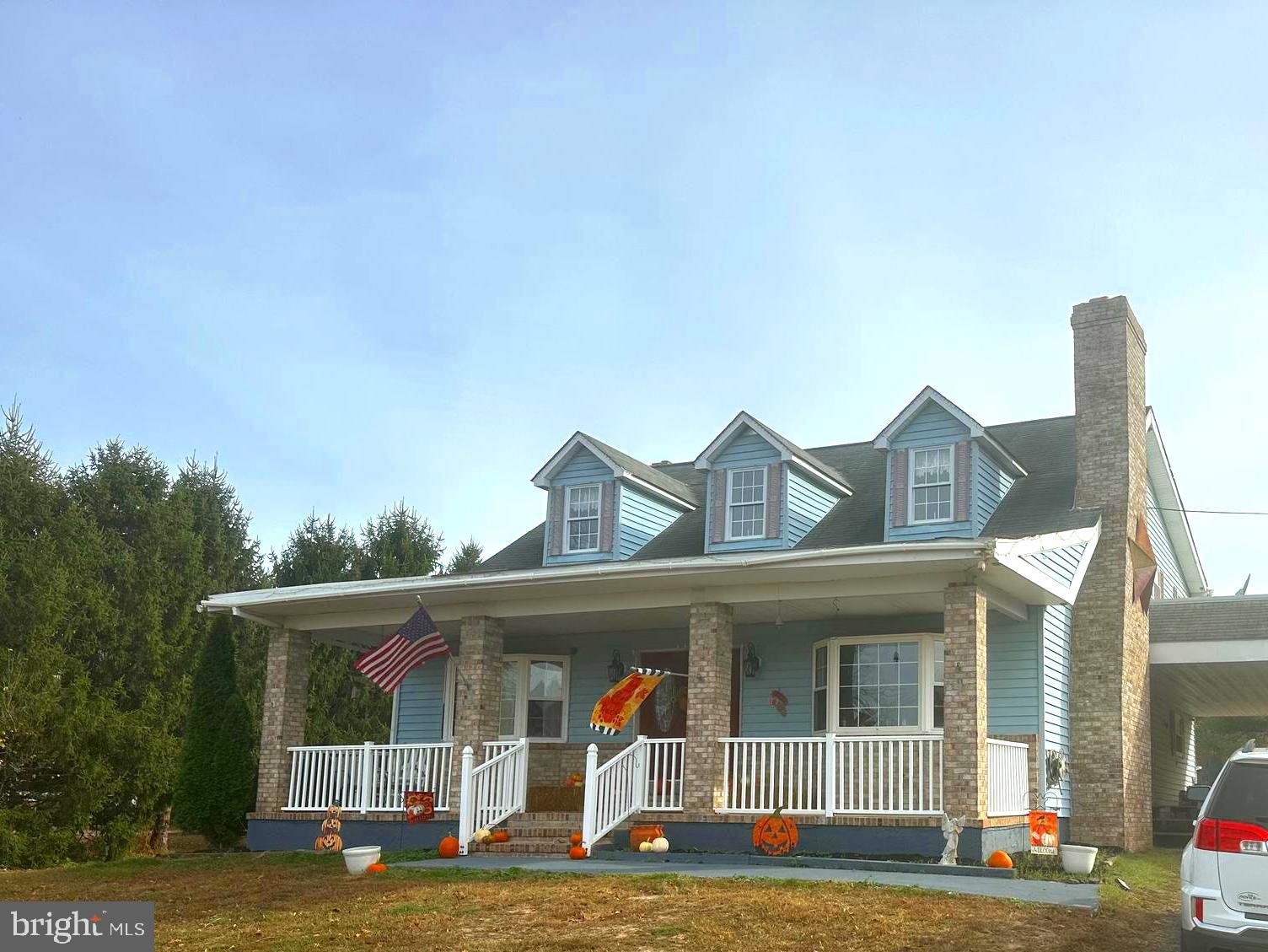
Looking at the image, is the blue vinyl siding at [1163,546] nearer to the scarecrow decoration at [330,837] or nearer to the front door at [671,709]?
the front door at [671,709]

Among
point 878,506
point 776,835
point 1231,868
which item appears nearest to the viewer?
point 1231,868

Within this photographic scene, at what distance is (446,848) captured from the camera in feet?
52.2

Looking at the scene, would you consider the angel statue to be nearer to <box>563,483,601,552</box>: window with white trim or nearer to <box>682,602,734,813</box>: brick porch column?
<box>682,602,734,813</box>: brick porch column

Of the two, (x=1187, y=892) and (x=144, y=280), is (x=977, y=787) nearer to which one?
(x=1187, y=892)

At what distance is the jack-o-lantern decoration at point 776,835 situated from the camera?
14.7 m

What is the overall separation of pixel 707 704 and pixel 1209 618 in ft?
31.5

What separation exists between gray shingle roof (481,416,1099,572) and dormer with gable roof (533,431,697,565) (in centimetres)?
29

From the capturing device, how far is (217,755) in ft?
68.0

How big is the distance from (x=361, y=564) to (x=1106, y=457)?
21216 mm

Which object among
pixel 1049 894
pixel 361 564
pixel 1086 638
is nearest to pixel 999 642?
pixel 1086 638

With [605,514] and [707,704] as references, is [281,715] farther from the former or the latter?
[707,704]

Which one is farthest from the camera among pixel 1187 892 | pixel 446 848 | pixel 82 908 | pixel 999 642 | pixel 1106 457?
pixel 1106 457

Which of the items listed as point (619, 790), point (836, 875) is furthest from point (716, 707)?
point (836, 875)

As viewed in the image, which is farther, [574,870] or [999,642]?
[999,642]
